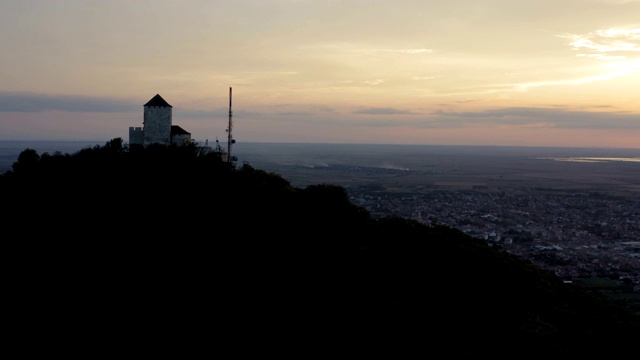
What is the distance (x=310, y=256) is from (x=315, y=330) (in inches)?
212

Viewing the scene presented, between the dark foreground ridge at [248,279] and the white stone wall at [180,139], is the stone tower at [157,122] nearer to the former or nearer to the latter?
the white stone wall at [180,139]

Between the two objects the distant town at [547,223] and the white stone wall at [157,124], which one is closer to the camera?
the white stone wall at [157,124]

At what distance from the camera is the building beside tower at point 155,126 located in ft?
137

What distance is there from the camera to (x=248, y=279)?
82.8ft

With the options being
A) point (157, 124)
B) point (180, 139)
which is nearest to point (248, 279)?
point (180, 139)

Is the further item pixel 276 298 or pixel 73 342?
pixel 276 298

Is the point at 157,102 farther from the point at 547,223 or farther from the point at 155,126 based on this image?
the point at 547,223

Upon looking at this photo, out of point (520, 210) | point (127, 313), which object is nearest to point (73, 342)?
point (127, 313)

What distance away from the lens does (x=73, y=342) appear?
21938 millimetres

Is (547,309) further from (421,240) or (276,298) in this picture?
(276,298)

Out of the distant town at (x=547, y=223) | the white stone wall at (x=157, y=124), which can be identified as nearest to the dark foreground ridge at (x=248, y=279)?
the white stone wall at (x=157, y=124)

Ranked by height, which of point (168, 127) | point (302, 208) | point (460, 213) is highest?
point (168, 127)

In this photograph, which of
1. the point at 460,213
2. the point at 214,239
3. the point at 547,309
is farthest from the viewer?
the point at 460,213

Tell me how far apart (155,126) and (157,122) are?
34 cm
